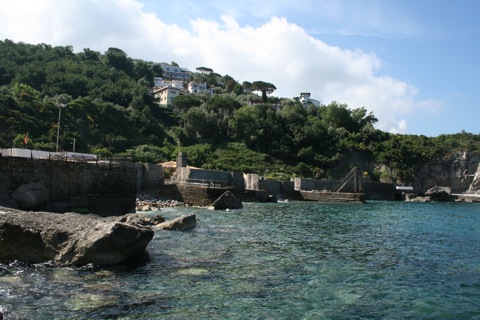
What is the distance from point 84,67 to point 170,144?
49.1 meters

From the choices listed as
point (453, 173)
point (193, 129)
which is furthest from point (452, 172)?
point (193, 129)

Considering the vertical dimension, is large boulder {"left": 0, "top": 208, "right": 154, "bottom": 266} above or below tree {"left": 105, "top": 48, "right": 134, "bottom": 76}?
below

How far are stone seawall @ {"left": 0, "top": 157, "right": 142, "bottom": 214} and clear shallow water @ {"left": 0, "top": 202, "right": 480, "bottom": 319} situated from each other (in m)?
6.65

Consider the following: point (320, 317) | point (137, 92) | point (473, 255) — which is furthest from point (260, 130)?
point (320, 317)

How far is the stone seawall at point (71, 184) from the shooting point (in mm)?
19344

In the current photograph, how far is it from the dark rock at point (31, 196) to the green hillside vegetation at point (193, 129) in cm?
3943

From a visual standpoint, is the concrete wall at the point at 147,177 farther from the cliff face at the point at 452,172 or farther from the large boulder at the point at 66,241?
the cliff face at the point at 452,172

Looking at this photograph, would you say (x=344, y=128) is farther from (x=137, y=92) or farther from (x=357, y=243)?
(x=357, y=243)

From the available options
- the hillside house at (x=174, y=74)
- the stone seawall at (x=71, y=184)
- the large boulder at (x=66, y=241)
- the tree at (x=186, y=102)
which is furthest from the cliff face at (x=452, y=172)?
the hillside house at (x=174, y=74)

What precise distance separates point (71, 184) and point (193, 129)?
64845mm

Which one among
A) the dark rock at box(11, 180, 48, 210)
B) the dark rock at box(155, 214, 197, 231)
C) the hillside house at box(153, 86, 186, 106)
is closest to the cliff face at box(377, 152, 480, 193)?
the hillside house at box(153, 86, 186, 106)

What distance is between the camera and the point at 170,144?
79.5 meters

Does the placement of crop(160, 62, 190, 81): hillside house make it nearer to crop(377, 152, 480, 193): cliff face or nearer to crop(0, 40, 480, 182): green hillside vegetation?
crop(0, 40, 480, 182): green hillside vegetation

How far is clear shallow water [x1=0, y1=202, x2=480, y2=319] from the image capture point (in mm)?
8922
